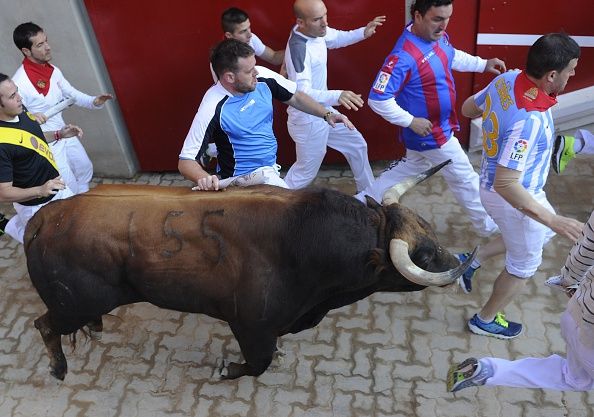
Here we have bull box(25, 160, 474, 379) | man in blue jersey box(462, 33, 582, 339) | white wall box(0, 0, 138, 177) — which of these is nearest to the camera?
man in blue jersey box(462, 33, 582, 339)

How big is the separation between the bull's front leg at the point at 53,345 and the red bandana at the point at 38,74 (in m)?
1.96

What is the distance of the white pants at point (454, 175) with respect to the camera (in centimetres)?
489

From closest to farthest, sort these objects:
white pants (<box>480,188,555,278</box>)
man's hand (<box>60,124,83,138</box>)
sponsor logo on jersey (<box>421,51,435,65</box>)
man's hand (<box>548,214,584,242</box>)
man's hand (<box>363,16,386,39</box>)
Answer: man's hand (<box>548,214,584,242</box>)
white pants (<box>480,188,555,278</box>)
sponsor logo on jersey (<box>421,51,435,65</box>)
man's hand (<box>60,124,83,138</box>)
man's hand (<box>363,16,386,39</box>)

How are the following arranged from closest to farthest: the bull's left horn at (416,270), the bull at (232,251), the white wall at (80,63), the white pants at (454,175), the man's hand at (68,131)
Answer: the bull's left horn at (416,270)
the bull at (232,251)
the man's hand at (68,131)
the white pants at (454,175)
the white wall at (80,63)

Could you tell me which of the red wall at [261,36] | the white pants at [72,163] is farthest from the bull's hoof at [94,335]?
the red wall at [261,36]

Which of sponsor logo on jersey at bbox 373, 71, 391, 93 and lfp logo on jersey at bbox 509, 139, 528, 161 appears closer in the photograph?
lfp logo on jersey at bbox 509, 139, 528, 161

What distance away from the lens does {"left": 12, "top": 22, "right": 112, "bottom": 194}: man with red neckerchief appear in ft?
15.8

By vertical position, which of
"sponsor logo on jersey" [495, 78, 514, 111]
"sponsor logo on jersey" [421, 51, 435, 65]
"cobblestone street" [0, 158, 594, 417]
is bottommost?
"cobblestone street" [0, 158, 594, 417]

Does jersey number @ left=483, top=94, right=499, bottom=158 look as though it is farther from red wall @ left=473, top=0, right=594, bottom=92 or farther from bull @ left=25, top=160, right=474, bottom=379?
red wall @ left=473, top=0, right=594, bottom=92

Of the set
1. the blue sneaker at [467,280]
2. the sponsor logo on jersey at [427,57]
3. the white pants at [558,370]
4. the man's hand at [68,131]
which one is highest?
the sponsor logo on jersey at [427,57]

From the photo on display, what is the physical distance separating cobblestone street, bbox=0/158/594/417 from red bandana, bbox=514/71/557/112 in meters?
1.82

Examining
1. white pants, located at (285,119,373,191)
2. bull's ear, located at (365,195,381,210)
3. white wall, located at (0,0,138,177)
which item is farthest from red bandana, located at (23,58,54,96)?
bull's ear, located at (365,195,381,210)

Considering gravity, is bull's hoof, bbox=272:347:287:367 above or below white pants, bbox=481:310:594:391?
below

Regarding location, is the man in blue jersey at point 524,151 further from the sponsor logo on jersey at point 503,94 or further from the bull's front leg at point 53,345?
the bull's front leg at point 53,345
